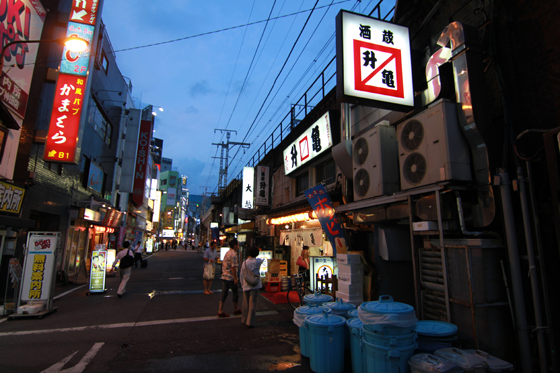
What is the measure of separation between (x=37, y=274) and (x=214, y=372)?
6.52 meters

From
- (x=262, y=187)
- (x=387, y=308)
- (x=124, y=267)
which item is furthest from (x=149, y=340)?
(x=262, y=187)

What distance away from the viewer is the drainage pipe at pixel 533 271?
4301mm

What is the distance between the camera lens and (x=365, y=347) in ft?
13.4

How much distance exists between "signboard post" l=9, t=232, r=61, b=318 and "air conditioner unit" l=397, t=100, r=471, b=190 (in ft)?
30.9

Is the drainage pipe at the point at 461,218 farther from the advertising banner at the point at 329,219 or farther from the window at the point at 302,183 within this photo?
the window at the point at 302,183

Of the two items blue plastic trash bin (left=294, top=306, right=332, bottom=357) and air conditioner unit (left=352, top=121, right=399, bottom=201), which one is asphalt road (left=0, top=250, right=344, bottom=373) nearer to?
blue plastic trash bin (left=294, top=306, right=332, bottom=357)

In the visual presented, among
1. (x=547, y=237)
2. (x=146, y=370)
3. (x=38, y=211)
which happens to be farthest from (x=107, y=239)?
(x=547, y=237)

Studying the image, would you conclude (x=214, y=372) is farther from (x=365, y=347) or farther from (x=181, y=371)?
(x=365, y=347)

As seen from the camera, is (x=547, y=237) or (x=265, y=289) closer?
(x=547, y=237)

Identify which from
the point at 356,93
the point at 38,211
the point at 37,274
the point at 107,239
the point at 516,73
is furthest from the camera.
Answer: the point at 107,239

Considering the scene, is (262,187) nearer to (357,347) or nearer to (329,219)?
(329,219)

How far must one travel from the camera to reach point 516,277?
4625 millimetres

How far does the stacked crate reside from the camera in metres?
6.82

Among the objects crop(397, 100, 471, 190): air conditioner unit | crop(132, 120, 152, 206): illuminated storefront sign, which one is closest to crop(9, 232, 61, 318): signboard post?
crop(397, 100, 471, 190): air conditioner unit
